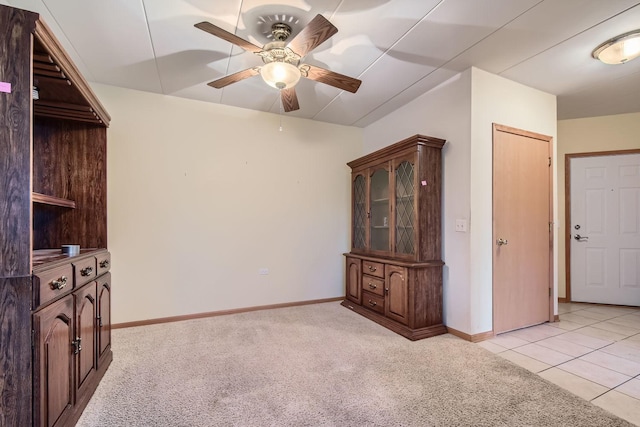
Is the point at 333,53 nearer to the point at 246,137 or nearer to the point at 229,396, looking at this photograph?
the point at 246,137

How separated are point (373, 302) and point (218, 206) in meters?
2.24

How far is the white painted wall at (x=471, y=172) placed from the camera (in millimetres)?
2801

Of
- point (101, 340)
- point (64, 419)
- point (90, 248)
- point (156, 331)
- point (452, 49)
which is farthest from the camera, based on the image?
point (156, 331)

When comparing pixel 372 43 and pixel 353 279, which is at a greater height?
pixel 372 43

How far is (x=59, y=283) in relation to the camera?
4.75ft

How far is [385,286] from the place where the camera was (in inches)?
129

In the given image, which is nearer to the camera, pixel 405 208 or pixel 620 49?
pixel 620 49

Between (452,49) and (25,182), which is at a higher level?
(452,49)

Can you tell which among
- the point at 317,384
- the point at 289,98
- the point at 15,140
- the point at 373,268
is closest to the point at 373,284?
the point at 373,268

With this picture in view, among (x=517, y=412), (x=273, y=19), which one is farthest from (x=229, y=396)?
(x=273, y=19)

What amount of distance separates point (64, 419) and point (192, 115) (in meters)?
3.02

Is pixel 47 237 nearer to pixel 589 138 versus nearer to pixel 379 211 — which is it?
pixel 379 211

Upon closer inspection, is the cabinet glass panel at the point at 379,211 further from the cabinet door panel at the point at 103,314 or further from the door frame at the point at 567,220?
the door frame at the point at 567,220

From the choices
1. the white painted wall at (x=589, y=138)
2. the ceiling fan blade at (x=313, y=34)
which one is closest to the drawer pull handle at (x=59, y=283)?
the ceiling fan blade at (x=313, y=34)
